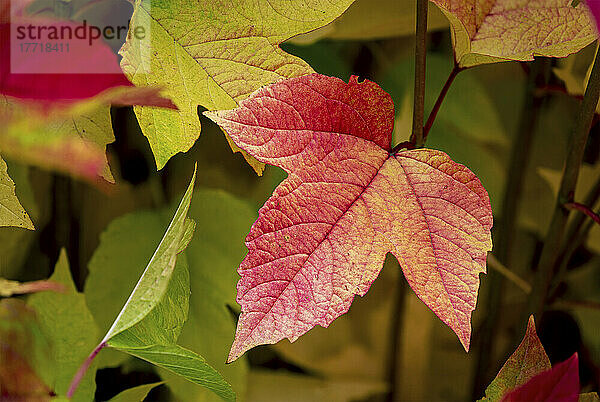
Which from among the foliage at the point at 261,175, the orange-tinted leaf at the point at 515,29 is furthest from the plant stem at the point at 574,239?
the orange-tinted leaf at the point at 515,29

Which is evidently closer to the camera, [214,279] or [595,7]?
[595,7]

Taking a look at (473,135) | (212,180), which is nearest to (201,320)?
(212,180)

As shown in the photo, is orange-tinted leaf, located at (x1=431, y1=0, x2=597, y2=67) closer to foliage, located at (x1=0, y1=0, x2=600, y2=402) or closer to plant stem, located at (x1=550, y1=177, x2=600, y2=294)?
foliage, located at (x1=0, y1=0, x2=600, y2=402)

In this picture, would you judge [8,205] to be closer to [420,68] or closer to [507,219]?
[420,68]

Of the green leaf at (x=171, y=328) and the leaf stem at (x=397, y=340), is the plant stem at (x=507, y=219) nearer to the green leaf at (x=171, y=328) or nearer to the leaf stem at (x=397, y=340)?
the leaf stem at (x=397, y=340)

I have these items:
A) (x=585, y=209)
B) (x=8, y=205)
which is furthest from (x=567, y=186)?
(x=8, y=205)

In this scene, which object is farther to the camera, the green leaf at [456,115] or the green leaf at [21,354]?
the green leaf at [456,115]
